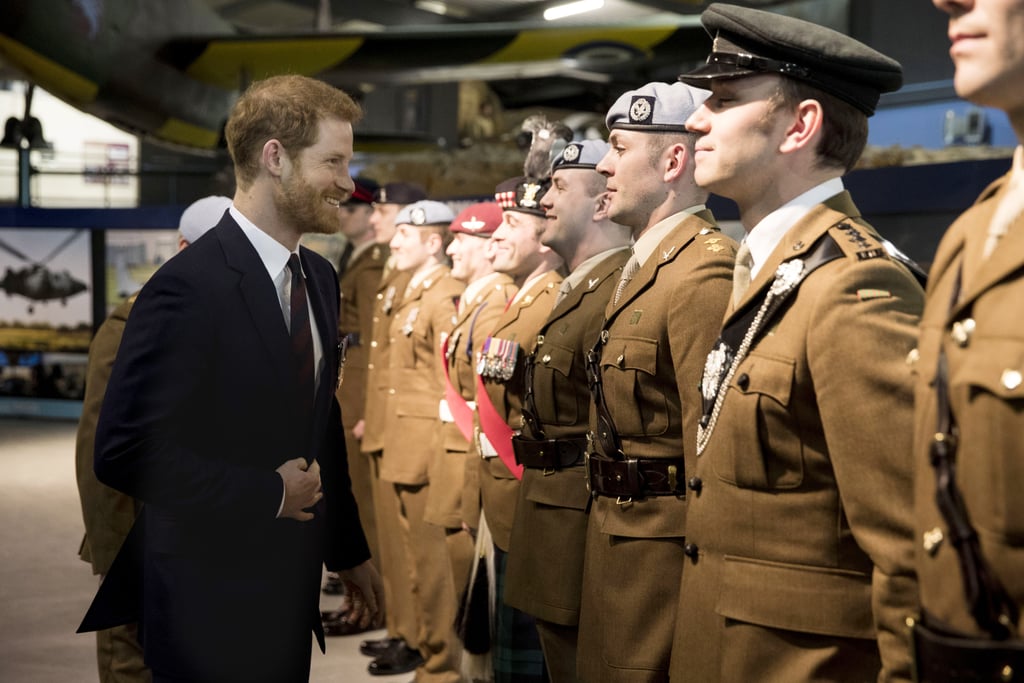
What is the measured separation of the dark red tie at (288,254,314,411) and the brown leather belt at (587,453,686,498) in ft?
2.11

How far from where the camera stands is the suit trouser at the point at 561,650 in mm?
2617

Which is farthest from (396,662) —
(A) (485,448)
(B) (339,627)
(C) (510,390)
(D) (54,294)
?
(D) (54,294)

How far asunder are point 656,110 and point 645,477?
0.84 m

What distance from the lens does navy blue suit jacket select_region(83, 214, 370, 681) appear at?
6.12 feet

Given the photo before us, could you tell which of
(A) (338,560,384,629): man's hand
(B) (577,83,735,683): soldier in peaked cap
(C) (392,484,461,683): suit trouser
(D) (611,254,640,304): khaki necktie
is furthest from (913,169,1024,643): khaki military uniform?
(C) (392,484,461,683): suit trouser

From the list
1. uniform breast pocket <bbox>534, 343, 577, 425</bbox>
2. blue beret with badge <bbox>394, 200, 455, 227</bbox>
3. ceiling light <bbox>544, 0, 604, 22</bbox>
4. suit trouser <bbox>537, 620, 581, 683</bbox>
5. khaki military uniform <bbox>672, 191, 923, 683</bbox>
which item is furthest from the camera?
ceiling light <bbox>544, 0, 604, 22</bbox>

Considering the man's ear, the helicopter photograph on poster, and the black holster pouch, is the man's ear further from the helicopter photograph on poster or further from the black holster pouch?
the helicopter photograph on poster

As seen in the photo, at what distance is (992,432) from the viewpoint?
109cm

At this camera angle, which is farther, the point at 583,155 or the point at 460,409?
the point at 460,409

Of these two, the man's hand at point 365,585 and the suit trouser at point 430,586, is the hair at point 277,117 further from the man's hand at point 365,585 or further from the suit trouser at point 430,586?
the suit trouser at point 430,586

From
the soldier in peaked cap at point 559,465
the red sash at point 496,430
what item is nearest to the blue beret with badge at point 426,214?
the red sash at point 496,430

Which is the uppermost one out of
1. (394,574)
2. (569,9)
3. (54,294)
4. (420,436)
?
(569,9)

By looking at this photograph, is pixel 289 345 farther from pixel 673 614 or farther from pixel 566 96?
pixel 566 96

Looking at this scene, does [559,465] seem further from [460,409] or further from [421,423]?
[421,423]
